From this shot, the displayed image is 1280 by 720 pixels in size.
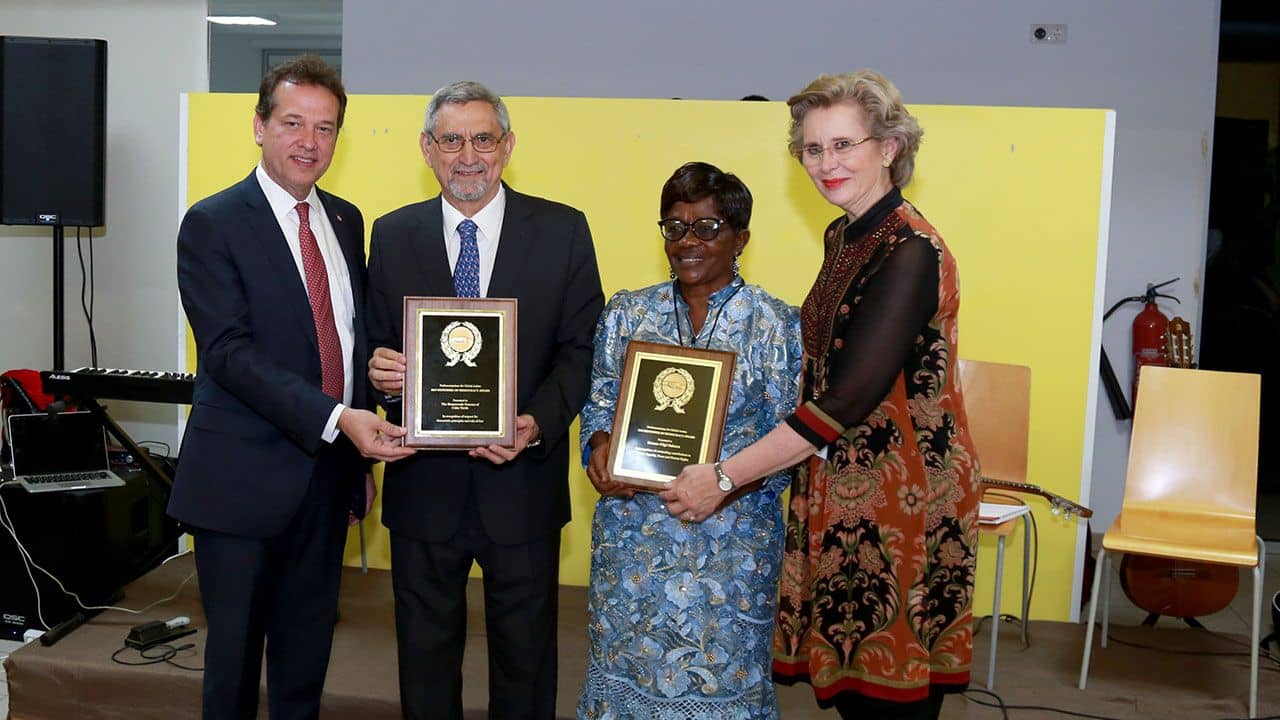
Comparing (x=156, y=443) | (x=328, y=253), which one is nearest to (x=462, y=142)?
(x=328, y=253)

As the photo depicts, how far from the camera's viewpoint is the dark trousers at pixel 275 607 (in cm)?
247

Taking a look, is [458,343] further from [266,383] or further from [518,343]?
[266,383]

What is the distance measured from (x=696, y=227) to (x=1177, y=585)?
9.63ft

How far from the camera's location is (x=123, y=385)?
13.3 feet

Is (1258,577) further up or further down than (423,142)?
further down

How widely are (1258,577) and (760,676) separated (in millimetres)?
1860

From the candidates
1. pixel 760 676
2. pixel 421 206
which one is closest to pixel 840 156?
pixel 421 206

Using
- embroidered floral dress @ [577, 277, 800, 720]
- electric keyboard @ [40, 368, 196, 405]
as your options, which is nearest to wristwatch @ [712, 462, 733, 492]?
embroidered floral dress @ [577, 277, 800, 720]

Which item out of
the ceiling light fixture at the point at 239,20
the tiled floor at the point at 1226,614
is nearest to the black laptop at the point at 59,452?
the tiled floor at the point at 1226,614

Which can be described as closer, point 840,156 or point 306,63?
point 840,156

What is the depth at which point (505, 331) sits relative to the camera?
2352mm

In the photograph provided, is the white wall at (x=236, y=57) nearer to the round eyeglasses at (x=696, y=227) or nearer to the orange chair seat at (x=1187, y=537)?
the round eyeglasses at (x=696, y=227)

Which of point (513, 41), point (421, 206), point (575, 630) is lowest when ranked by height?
point (575, 630)

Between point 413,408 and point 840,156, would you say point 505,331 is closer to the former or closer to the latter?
point 413,408
